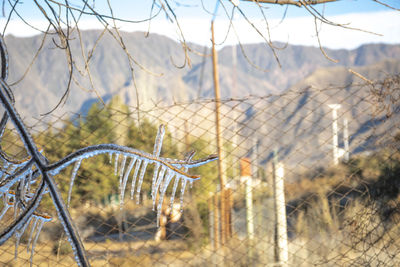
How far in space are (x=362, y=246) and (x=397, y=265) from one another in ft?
1.13

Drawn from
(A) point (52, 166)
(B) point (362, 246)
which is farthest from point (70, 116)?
(B) point (362, 246)

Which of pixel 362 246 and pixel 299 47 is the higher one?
pixel 362 246

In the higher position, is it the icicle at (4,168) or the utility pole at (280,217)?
the icicle at (4,168)

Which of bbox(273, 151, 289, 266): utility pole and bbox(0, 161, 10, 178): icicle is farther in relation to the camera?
bbox(273, 151, 289, 266): utility pole

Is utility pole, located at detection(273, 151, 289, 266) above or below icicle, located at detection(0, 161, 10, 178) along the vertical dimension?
below

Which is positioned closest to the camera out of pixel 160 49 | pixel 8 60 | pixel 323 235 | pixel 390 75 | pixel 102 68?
pixel 8 60

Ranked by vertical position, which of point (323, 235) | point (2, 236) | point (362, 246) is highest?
point (2, 236)

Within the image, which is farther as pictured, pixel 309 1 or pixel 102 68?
pixel 102 68

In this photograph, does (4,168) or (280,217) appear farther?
(280,217)

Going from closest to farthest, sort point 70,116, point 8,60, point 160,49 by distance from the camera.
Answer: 1. point 8,60
2. point 70,116
3. point 160,49

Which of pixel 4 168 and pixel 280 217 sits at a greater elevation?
pixel 4 168

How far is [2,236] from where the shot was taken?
76cm

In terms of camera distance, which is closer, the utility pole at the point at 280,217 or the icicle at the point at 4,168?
the icicle at the point at 4,168

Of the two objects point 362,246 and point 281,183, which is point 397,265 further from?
point 281,183
